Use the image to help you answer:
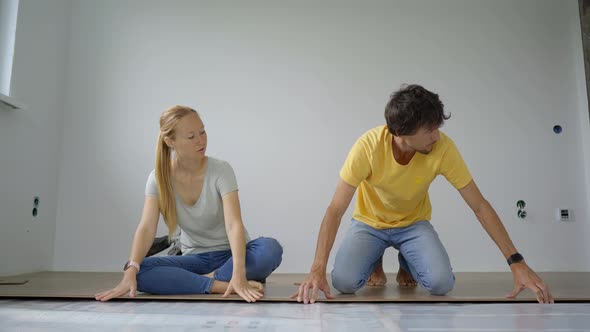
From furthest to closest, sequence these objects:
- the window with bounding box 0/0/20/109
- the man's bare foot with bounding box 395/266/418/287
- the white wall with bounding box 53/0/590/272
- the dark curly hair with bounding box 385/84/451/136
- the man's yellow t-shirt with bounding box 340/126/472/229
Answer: the white wall with bounding box 53/0/590/272, the window with bounding box 0/0/20/109, the man's bare foot with bounding box 395/266/418/287, the man's yellow t-shirt with bounding box 340/126/472/229, the dark curly hair with bounding box 385/84/451/136

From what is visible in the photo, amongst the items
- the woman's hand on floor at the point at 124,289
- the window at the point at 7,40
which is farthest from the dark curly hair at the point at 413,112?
the window at the point at 7,40

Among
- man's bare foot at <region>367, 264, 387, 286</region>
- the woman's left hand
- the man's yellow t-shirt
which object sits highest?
the man's yellow t-shirt

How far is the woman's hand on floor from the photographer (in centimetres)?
174

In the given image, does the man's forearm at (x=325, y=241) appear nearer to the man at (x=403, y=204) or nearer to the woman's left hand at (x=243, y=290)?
the man at (x=403, y=204)

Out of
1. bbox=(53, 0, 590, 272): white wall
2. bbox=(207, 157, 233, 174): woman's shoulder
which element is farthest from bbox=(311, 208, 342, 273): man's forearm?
bbox=(53, 0, 590, 272): white wall

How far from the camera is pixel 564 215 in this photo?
3.68 meters

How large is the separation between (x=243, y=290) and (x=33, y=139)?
2257 mm

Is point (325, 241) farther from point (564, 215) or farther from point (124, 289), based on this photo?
point (564, 215)

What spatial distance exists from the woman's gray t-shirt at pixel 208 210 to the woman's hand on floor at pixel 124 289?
341mm

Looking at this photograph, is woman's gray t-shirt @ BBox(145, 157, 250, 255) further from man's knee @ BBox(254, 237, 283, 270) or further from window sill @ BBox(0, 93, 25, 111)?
window sill @ BBox(0, 93, 25, 111)

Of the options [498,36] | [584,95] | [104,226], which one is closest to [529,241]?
[584,95]

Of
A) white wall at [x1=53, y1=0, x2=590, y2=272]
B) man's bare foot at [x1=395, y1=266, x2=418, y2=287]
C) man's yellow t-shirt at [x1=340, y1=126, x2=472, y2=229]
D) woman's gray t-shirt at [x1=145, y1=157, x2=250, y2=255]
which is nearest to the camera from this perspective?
man's yellow t-shirt at [x1=340, y1=126, x2=472, y2=229]

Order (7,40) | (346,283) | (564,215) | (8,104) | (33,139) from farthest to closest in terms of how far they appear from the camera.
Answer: (564,215)
(33,139)
(7,40)
(8,104)
(346,283)

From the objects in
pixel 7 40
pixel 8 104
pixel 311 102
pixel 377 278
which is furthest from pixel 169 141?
pixel 311 102
